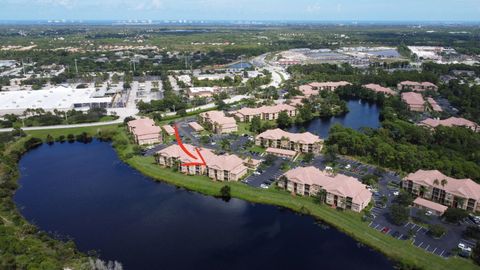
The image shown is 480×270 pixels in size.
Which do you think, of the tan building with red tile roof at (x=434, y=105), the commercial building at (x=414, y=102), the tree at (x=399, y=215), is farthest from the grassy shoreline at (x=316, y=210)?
the tan building with red tile roof at (x=434, y=105)

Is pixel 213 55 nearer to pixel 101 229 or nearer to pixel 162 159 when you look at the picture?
pixel 162 159

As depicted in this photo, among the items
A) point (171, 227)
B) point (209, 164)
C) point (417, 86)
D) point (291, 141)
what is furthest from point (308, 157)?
point (417, 86)

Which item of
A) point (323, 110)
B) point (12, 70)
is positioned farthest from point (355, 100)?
point (12, 70)

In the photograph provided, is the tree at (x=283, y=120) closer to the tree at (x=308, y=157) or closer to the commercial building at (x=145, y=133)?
the tree at (x=308, y=157)

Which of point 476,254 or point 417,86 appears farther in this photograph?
point 417,86

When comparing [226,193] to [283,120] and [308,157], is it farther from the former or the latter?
[283,120]

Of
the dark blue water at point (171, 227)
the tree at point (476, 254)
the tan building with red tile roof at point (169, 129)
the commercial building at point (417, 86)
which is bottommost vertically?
the dark blue water at point (171, 227)
